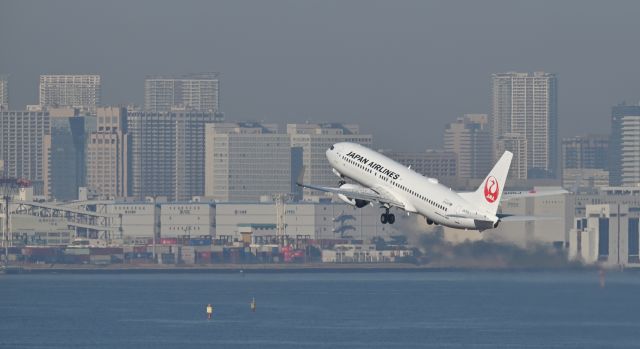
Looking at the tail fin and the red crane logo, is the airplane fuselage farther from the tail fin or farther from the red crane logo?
the red crane logo

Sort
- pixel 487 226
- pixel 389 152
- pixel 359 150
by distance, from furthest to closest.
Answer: pixel 389 152, pixel 359 150, pixel 487 226

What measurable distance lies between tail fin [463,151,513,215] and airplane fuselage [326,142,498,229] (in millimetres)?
570

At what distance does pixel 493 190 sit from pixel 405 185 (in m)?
7.76

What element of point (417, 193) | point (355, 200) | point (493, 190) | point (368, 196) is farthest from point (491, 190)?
point (355, 200)

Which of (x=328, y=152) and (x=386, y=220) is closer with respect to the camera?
(x=386, y=220)

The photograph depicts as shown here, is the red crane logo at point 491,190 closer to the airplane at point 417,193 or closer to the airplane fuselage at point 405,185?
the airplane at point 417,193

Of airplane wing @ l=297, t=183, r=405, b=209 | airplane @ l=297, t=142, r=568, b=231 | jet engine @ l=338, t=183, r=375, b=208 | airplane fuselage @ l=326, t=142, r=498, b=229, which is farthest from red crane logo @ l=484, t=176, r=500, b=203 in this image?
jet engine @ l=338, t=183, r=375, b=208

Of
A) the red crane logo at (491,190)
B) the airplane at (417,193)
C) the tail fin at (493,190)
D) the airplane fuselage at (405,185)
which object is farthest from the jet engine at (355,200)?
the red crane logo at (491,190)

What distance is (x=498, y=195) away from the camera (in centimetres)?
16150

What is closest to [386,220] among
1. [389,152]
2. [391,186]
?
[391,186]

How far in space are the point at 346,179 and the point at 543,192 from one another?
54.6ft

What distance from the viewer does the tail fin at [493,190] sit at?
161250 millimetres

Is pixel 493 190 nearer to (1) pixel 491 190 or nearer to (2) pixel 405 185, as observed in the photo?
(1) pixel 491 190

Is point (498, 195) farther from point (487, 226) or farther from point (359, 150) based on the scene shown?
point (359, 150)
